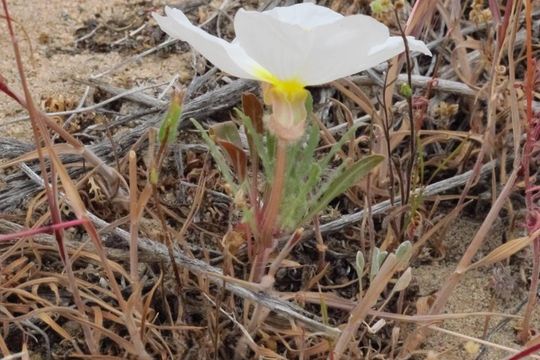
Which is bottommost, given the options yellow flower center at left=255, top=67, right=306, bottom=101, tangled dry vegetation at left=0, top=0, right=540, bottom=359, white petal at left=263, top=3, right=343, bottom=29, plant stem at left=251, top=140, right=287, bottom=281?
tangled dry vegetation at left=0, top=0, right=540, bottom=359

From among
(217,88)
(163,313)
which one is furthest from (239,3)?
(163,313)

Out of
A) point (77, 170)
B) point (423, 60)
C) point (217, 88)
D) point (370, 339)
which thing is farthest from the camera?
point (423, 60)

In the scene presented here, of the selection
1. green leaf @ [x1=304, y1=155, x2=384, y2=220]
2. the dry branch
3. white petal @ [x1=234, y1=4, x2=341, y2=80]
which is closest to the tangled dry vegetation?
the dry branch

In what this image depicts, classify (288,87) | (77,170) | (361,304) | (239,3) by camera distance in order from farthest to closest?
(239,3) < (77,170) < (361,304) < (288,87)

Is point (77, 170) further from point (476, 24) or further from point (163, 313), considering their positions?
point (476, 24)

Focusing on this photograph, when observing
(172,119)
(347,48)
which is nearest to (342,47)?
(347,48)

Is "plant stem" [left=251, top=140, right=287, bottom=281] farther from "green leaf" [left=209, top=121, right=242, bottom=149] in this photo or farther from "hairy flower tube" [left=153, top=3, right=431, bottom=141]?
"green leaf" [left=209, top=121, right=242, bottom=149]

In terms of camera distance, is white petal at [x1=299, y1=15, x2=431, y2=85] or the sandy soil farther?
the sandy soil

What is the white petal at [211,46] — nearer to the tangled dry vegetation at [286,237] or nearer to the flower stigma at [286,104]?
the flower stigma at [286,104]
